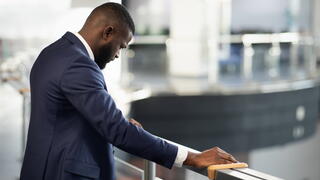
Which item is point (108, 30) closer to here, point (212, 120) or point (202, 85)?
point (212, 120)

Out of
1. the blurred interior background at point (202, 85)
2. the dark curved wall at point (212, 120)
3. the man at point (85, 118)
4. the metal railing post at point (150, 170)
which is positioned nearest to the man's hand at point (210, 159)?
the man at point (85, 118)

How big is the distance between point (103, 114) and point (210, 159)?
1.05 feet

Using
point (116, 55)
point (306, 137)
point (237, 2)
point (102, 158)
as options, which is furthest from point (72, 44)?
point (237, 2)

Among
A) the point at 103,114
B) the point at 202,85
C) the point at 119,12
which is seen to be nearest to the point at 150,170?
the point at 103,114

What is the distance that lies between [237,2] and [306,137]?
26.8 ft

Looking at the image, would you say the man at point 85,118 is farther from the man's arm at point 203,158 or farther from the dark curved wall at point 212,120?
the dark curved wall at point 212,120

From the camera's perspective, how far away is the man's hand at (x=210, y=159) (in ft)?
5.15

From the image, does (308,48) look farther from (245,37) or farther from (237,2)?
(237,2)

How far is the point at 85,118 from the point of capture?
1.63 metres

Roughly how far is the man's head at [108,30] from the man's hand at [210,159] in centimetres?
40

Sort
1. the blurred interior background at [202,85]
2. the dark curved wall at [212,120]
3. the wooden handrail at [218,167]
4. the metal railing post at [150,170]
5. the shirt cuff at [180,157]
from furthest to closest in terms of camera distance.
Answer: the dark curved wall at [212,120], the blurred interior background at [202,85], the metal railing post at [150,170], the shirt cuff at [180,157], the wooden handrail at [218,167]

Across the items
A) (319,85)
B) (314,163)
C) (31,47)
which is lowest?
(314,163)

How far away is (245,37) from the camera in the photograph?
35.1 ft

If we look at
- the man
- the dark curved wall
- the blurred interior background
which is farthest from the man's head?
the dark curved wall
